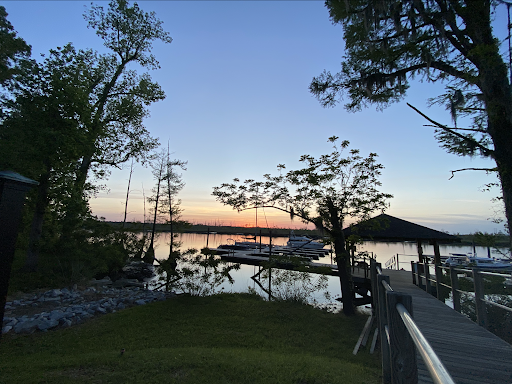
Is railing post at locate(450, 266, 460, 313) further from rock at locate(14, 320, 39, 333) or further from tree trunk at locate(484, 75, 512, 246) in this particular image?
rock at locate(14, 320, 39, 333)

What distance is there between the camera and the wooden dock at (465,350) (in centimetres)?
321

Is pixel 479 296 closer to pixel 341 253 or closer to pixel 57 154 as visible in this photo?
pixel 341 253

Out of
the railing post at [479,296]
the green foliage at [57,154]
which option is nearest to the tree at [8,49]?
the green foliage at [57,154]

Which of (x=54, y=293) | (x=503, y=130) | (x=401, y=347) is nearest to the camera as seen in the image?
(x=401, y=347)

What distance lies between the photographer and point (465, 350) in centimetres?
394

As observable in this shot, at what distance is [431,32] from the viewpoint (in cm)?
690

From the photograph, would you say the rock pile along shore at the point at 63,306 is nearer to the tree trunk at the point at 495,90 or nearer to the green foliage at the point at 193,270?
the green foliage at the point at 193,270

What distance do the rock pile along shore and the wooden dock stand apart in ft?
24.7

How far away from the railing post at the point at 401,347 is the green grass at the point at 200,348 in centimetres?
257

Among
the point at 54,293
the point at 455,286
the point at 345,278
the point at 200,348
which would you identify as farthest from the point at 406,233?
the point at 54,293

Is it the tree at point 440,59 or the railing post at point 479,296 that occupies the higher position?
the tree at point 440,59

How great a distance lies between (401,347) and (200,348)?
437cm

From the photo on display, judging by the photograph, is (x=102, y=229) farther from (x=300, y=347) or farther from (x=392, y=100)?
(x=392, y=100)

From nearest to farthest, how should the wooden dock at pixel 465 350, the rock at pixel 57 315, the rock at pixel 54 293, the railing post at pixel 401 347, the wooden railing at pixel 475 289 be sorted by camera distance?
the railing post at pixel 401 347 → the wooden dock at pixel 465 350 → the wooden railing at pixel 475 289 → the rock at pixel 57 315 → the rock at pixel 54 293
